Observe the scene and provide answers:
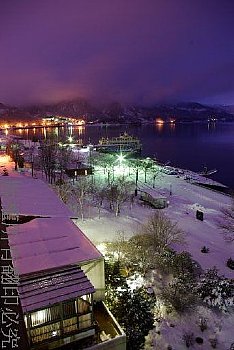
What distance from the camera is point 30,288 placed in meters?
10.8

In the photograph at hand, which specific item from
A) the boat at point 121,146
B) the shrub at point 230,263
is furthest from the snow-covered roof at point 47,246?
the boat at point 121,146

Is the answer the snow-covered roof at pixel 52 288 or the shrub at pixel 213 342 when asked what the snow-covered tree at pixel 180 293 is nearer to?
the shrub at pixel 213 342

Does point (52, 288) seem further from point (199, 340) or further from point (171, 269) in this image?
point (171, 269)

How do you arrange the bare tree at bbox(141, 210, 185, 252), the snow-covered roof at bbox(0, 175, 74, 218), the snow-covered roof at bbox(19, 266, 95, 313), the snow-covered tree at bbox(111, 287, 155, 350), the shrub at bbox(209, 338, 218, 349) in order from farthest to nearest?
the bare tree at bbox(141, 210, 185, 252) → the snow-covered roof at bbox(0, 175, 74, 218) → the shrub at bbox(209, 338, 218, 349) → the snow-covered tree at bbox(111, 287, 155, 350) → the snow-covered roof at bbox(19, 266, 95, 313)

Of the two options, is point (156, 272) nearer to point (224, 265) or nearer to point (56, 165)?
point (224, 265)

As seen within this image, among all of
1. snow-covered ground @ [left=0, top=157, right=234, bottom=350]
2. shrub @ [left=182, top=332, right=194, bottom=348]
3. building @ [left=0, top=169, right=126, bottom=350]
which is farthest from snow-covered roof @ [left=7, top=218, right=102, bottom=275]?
shrub @ [left=182, top=332, right=194, bottom=348]

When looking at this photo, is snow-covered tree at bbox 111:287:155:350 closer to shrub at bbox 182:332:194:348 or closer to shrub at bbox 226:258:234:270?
shrub at bbox 182:332:194:348

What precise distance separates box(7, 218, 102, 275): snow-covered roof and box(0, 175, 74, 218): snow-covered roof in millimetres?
820

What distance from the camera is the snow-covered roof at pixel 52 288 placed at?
10.3 metres

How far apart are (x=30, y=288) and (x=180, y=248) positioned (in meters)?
15.7

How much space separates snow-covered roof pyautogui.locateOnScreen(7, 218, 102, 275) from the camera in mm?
12023

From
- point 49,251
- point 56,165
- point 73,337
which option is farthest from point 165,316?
point 56,165

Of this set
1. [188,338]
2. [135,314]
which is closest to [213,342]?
[188,338]

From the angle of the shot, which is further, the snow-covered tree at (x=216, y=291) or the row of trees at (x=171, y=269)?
the row of trees at (x=171, y=269)
